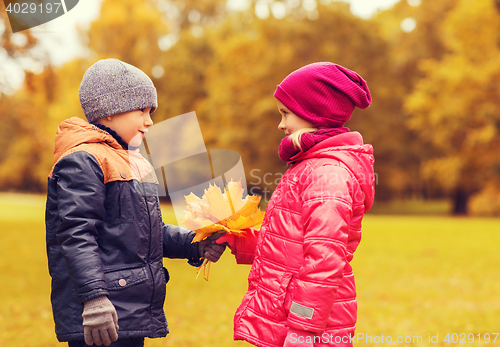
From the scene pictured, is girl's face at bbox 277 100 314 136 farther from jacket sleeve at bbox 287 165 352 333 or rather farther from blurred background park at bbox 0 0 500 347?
blurred background park at bbox 0 0 500 347

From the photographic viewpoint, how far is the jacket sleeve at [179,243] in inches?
105

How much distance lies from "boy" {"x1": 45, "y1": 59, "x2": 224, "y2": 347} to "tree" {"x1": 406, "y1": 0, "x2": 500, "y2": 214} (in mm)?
22137

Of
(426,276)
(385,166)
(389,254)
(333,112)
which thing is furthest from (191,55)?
(333,112)

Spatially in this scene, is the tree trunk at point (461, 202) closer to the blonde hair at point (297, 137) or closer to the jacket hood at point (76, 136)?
the blonde hair at point (297, 137)

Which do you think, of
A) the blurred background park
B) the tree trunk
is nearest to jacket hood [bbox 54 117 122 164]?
the blurred background park

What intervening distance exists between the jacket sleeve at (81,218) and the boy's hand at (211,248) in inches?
26.4

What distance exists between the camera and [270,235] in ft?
7.30

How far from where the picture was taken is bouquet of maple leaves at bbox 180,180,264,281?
8.16ft

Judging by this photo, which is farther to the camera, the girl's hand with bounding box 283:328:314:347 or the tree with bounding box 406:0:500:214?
the tree with bounding box 406:0:500:214

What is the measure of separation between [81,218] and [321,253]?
1.05 meters

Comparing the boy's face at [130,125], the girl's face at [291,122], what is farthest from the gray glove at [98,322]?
the girl's face at [291,122]

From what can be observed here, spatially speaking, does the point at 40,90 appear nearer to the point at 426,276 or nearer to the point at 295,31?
the point at 426,276

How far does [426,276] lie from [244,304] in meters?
8.18

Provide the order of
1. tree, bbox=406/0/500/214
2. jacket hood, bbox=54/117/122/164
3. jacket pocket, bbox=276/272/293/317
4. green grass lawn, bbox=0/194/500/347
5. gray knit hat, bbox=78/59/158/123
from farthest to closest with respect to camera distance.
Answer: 1. tree, bbox=406/0/500/214
2. green grass lawn, bbox=0/194/500/347
3. gray knit hat, bbox=78/59/158/123
4. jacket hood, bbox=54/117/122/164
5. jacket pocket, bbox=276/272/293/317
